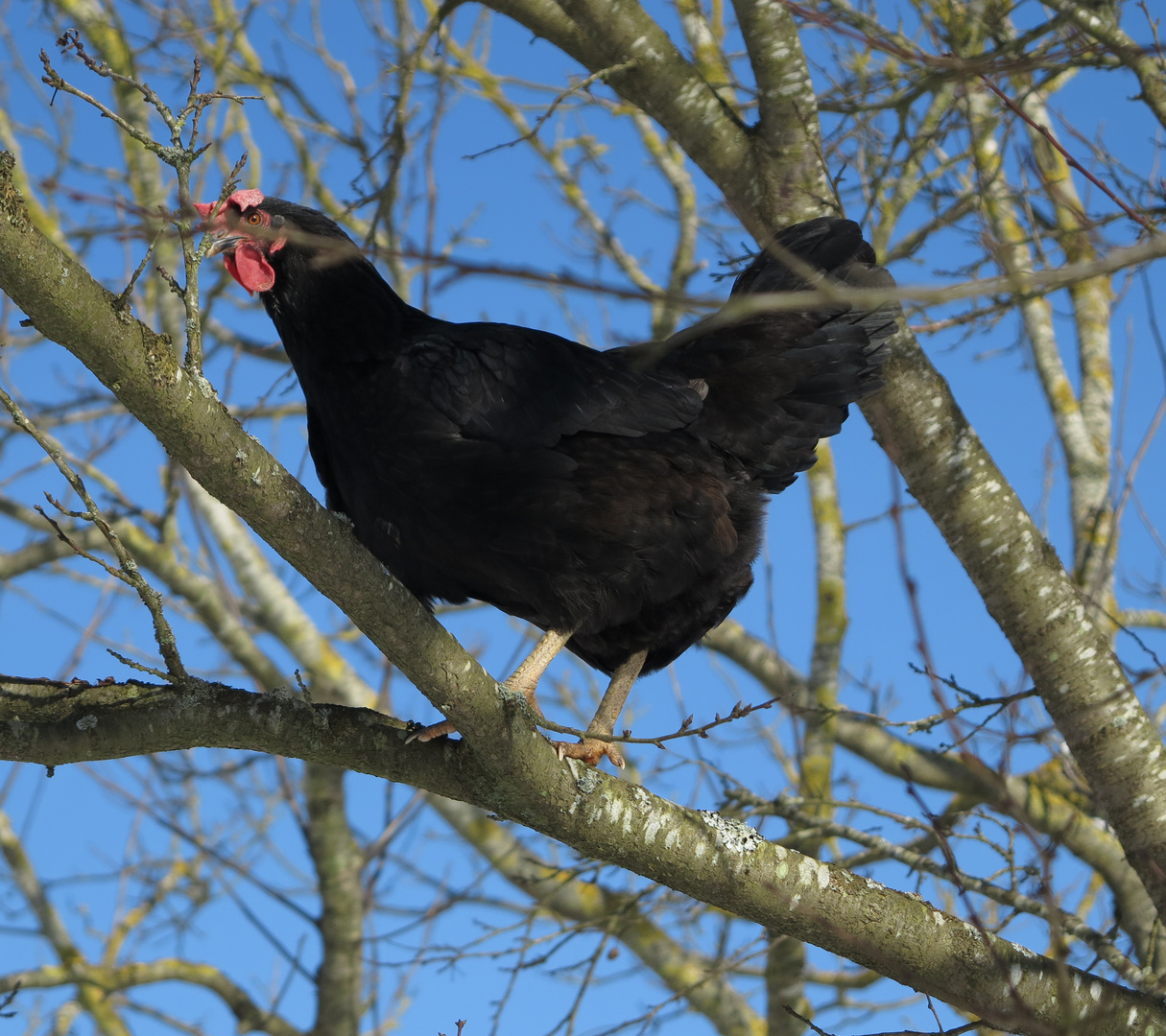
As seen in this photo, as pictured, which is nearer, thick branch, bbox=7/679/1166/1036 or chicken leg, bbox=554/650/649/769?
thick branch, bbox=7/679/1166/1036

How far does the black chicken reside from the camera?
118 inches

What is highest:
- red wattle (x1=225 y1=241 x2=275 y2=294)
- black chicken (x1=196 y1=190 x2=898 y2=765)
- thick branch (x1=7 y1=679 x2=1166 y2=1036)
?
red wattle (x1=225 y1=241 x2=275 y2=294)

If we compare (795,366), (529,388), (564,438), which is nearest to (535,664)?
(564,438)

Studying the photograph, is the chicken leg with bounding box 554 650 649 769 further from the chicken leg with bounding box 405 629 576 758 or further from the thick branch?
the thick branch

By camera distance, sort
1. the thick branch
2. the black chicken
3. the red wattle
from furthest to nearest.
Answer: the red wattle, the black chicken, the thick branch

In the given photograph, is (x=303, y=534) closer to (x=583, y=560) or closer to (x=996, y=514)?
(x=583, y=560)

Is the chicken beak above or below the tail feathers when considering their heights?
above

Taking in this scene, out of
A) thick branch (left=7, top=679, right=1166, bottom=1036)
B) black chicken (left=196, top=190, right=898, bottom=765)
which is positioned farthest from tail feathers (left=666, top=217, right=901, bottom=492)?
thick branch (left=7, top=679, right=1166, bottom=1036)

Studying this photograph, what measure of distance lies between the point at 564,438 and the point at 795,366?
3.02 ft

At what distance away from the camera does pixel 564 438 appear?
10.4ft

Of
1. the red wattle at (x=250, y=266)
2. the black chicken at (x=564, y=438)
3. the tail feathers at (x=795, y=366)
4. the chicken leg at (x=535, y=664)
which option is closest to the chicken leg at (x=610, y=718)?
the black chicken at (x=564, y=438)

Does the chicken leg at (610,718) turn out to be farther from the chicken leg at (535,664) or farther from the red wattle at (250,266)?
the red wattle at (250,266)

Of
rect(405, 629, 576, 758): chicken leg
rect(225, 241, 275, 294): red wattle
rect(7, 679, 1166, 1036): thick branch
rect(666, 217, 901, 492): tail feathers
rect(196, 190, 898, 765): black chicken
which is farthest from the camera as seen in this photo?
rect(666, 217, 901, 492): tail feathers

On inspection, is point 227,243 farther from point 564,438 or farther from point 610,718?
point 610,718
